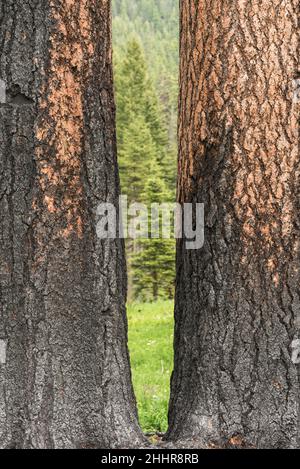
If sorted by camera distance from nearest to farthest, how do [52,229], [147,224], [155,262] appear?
[52,229] < [155,262] < [147,224]

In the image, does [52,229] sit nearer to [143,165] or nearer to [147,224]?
[147,224]

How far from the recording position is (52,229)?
13.1ft

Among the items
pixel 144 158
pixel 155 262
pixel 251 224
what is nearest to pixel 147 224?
pixel 155 262

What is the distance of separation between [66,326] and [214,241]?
0.99 metres

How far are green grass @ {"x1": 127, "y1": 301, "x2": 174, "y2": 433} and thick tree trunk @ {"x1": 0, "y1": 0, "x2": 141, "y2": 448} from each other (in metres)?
1.24

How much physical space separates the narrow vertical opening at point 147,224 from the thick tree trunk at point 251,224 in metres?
1.01

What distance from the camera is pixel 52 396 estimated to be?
400cm

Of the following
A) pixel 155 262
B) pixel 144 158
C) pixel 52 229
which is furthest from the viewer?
pixel 144 158

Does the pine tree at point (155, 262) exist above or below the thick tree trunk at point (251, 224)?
below

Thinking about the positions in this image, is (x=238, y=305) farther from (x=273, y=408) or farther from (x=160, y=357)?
(x=160, y=357)

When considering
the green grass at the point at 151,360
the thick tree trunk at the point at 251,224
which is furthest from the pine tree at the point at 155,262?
the thick tree trunk at the point at 251,224

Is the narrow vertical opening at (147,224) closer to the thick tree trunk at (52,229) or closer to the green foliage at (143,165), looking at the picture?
Result: the green foliage at (143,165)

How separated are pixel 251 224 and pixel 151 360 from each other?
14.2ft

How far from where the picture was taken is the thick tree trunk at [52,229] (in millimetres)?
3959
